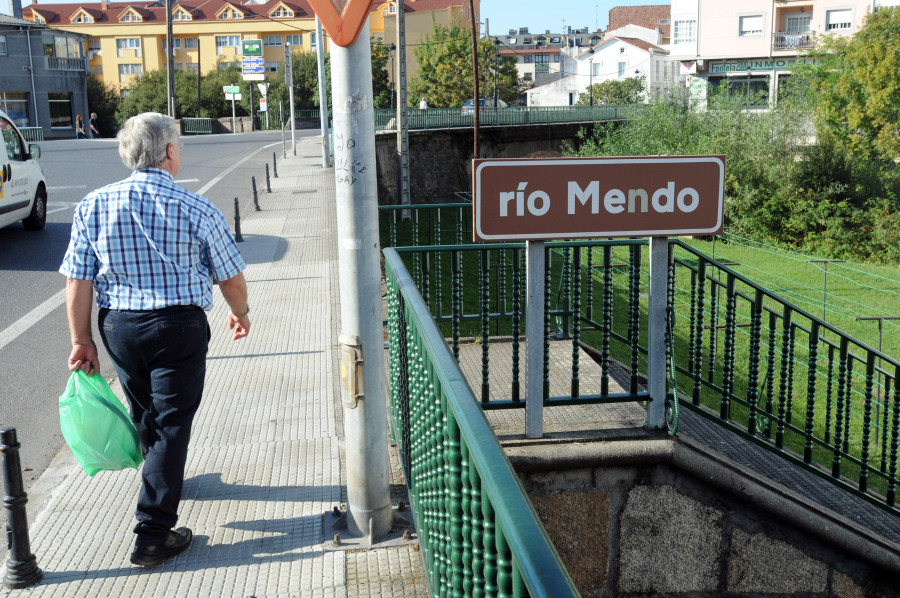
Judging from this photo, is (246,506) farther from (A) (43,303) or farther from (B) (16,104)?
(B) (16,104)

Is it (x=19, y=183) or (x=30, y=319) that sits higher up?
(x=19, y=183)

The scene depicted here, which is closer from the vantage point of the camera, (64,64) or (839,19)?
(839,19)

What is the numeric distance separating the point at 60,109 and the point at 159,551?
6775 cm

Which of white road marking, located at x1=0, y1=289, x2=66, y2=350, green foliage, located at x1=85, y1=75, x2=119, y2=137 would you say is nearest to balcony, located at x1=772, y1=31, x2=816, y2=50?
green foliage, located at x1=85, y1=75, x2=119, y2=137

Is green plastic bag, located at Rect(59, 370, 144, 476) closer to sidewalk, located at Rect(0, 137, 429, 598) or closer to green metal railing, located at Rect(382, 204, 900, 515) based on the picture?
sidewalk, located at Rect(0, 137, 429, 598)

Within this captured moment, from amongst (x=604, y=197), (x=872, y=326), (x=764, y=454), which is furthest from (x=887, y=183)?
(x=604, y=197)

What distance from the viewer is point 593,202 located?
441 cm

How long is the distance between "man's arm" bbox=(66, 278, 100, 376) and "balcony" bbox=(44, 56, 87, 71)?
66072 mm

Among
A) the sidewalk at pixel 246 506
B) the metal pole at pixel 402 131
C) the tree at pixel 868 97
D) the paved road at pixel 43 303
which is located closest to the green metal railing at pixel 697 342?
the sidewalk at pixel 246 506

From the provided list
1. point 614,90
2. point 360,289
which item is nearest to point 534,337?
point 360,289

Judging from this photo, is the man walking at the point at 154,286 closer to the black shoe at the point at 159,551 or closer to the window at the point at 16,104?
the black shoe at the point at 159,551

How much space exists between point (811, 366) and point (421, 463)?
3.66 metres

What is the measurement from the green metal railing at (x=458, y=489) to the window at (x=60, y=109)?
220 feet

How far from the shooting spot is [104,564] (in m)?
3.72
